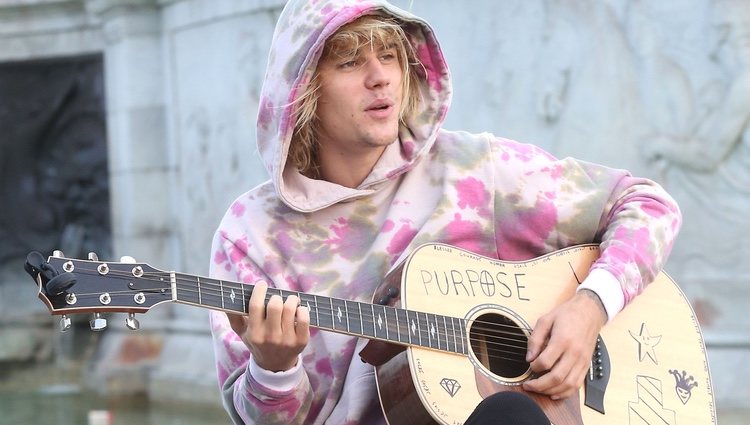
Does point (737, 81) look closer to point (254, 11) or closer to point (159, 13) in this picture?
point (254, 11)

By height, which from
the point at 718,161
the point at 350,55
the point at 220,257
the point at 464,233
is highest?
the point at 350,55

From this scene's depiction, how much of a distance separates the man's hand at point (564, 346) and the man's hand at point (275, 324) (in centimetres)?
49

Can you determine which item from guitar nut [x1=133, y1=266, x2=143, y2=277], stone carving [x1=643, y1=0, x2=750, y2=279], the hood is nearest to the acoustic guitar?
guitar nut [x1=133, y1=266, x2=143, y2=277]

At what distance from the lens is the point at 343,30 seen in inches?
104

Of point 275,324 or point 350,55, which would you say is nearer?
point 275,324

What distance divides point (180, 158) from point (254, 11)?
1.13m

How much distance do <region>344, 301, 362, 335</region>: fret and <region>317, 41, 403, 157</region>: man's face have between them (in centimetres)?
39

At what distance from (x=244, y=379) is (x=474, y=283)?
518 mm

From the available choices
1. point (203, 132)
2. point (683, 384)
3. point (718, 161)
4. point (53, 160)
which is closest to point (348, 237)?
point (683, 384)

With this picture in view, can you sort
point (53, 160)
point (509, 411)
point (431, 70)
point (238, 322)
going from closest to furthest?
point (509, 411) → point (238, 322) → point (431, 70) → point (53, 160)

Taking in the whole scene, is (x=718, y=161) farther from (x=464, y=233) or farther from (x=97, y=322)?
(x=97, y=322)

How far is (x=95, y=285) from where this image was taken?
218cm

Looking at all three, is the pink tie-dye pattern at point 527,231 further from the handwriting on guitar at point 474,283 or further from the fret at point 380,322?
the fret at point 380,322

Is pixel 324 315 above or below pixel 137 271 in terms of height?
below
